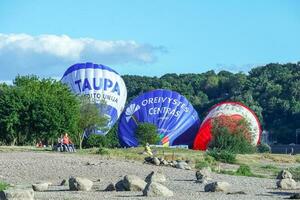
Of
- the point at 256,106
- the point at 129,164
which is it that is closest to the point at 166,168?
the point at 129,164

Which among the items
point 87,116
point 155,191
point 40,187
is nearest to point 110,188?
point 40,187

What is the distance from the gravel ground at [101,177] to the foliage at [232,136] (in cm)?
3060

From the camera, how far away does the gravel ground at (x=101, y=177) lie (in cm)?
2105

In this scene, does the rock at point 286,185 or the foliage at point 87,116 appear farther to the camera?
the foliage at point 87,116

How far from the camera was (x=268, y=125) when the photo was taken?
132 metres

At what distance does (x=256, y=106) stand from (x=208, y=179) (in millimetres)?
105300

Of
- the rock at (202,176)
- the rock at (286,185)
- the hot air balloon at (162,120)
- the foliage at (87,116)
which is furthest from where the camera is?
the hot air balloon at (162,120)

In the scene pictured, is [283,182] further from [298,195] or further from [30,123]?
[30,123]

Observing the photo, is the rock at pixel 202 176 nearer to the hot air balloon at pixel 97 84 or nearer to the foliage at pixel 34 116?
the foliage at pixel 34 116

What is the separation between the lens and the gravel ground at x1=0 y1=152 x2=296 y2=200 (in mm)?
21047

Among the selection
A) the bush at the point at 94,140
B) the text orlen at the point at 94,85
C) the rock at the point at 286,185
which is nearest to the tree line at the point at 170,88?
the bush at the point at 94,140

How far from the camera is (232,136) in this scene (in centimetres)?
6644

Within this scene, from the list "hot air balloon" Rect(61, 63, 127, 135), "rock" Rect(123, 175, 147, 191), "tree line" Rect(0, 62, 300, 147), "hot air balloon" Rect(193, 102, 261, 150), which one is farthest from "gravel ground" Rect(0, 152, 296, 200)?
"hot air balloon" Rect(61, 63, 127, 135)

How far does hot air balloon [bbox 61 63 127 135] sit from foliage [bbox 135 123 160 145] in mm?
2942
